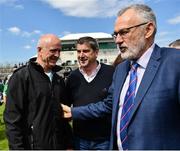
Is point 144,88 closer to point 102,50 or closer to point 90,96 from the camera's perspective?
point 90,96

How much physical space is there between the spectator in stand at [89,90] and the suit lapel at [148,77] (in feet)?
5.19

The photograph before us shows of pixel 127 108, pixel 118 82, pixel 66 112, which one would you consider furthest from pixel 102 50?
pixel 127 108

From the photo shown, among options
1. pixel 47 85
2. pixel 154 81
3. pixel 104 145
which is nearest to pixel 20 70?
pixel 47 85

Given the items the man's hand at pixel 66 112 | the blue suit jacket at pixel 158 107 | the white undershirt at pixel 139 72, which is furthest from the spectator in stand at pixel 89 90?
the blue suit jacket at pixel 158 107

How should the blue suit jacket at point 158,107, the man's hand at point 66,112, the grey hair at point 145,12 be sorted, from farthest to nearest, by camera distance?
the man's hand at point 66,112 < the grey hair at point 145,12 < the blue suit jacket at point 158,107

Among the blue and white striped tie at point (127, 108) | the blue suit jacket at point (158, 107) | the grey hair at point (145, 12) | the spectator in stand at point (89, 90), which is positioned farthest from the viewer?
the spectator in stand at point (89, 90)

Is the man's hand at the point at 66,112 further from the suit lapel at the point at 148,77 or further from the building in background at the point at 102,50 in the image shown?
the building in background at the point at 102,50

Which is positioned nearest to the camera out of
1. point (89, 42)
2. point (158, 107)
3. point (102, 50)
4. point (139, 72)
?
point (158, 107)

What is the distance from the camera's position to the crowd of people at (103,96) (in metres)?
2.69

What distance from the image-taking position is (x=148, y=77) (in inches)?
110

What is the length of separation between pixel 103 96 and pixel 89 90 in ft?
0.66

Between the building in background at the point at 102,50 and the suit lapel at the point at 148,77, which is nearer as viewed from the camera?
the suit lapel at the point at 148,77

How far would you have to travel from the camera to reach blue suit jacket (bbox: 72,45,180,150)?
2.65m

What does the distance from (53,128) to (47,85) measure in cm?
49
